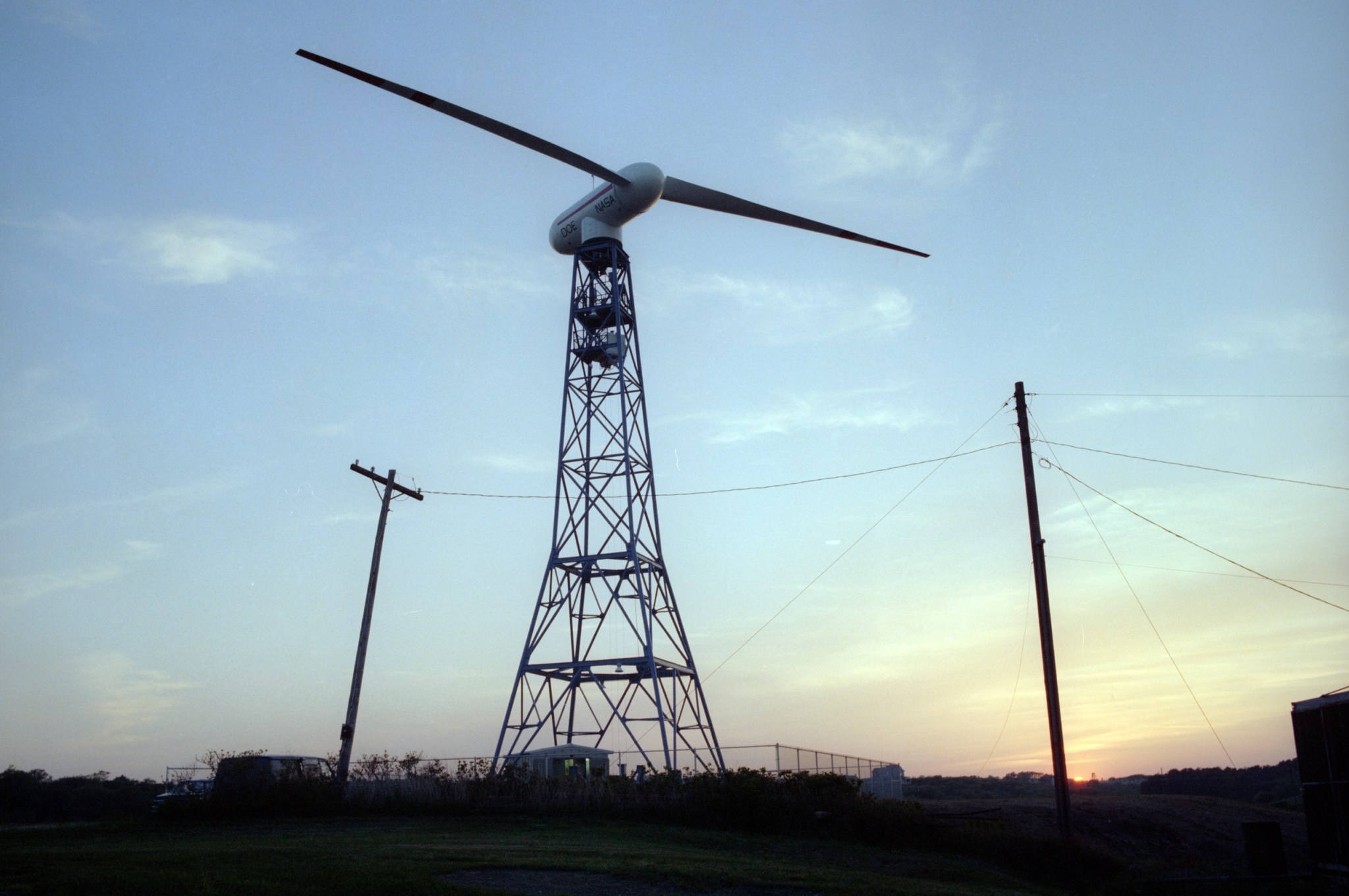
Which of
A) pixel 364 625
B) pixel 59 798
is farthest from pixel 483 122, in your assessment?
pixel 59 798

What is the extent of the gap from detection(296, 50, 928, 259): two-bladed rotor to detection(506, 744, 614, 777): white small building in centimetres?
1633

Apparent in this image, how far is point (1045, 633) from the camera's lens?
2373 centimetres

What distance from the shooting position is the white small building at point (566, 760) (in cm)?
3134

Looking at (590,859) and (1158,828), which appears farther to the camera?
(1158,828)

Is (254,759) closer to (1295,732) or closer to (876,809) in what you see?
(876,809)

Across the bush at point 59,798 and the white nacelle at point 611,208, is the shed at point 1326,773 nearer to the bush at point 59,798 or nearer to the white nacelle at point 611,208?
the white nacelle at point 611,208

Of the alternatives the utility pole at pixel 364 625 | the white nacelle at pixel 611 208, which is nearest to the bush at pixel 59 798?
the utility pole at pixel 364 625

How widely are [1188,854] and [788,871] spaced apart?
1820 cm

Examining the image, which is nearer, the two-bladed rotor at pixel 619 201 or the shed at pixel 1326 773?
the shed at pixel 1326 773

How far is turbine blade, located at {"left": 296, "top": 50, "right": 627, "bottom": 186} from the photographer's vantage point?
25.7m

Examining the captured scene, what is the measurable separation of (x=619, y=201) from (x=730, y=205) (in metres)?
4.22

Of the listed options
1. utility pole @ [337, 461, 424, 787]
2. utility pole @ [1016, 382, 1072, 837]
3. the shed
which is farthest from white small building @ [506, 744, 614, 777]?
the shed

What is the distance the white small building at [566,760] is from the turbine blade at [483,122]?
17.8 metres

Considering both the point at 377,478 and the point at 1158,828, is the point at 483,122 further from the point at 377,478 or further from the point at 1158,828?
the point at 1158,828
